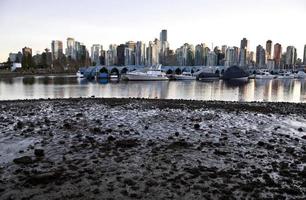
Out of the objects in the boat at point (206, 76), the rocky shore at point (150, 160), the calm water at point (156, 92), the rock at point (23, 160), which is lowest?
the calm water at point (156, 92)

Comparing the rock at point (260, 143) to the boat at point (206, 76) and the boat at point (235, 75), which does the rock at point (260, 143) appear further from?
the boat at point (235, 75)

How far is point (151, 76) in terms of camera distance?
329 feet

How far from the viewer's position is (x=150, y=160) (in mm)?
9438

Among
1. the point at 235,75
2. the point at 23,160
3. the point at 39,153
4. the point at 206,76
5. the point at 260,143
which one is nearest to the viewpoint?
the point at 23,160

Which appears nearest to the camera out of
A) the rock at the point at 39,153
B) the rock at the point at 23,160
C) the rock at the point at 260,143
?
the rock at the point at 23,160

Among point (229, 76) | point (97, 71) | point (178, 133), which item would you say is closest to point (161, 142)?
point (178, 133)

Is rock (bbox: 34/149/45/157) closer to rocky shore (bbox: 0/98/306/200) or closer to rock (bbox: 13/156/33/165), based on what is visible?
rocky shore (bbox: 0/98/306/200)

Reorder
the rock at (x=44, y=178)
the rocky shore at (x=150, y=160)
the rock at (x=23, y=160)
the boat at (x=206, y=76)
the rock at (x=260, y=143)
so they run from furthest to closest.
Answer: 1. the boat at (x=206, y=76)
2. the rock at (x=260, y=143)
3. the rock at (x=23, y=160)
4. the rock at (x=44, y=178)
5. the rocky shore at (x=150, y=160)

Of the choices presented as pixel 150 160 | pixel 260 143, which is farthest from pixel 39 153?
pixel 260 143

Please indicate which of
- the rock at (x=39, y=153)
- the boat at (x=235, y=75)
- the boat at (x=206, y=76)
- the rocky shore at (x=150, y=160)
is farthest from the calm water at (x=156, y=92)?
the boat at (x=235, y=75)

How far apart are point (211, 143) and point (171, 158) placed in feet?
9.13

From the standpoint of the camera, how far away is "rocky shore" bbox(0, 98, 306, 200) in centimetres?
697

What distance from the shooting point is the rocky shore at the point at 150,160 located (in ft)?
22.9

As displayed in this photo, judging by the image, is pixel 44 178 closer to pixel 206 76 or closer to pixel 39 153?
pixel 39 153
